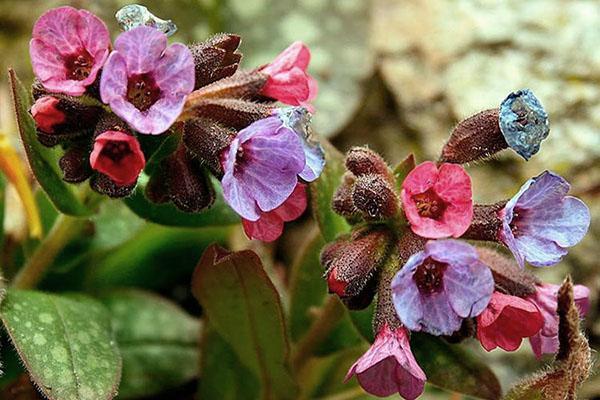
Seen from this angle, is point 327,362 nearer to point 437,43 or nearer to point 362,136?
point 362,136

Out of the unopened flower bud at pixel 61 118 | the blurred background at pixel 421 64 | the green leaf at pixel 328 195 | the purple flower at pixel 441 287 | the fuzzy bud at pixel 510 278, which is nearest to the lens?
the purple flower at pixel 441 287

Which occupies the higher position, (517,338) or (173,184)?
(173,184)

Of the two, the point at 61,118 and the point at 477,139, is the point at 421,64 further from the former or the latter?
the point at 61,118

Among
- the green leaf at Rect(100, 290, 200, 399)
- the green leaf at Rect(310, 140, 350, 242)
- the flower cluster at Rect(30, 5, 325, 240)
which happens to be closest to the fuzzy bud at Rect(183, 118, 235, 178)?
the flower cluster at Rect(30, 5, 325, 240)

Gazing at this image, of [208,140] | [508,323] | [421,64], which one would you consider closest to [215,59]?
[208,140]

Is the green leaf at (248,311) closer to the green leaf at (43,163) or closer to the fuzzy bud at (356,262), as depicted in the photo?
the fuzzy bud at (356,262)

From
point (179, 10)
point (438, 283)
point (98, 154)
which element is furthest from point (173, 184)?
point (179, 10)

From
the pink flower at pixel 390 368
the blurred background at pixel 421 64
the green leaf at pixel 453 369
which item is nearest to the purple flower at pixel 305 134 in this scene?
the pink flower at pixel 390 368
